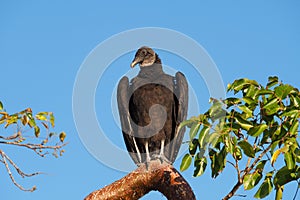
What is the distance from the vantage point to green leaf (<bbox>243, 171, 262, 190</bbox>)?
3338 mm

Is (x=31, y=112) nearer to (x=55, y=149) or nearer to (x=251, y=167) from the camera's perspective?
(x=55, y=149)

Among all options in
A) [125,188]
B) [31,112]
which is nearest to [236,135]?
[125,188]

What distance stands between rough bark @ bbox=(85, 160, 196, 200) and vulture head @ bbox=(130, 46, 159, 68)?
1757 mm

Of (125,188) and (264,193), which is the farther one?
(125,188)

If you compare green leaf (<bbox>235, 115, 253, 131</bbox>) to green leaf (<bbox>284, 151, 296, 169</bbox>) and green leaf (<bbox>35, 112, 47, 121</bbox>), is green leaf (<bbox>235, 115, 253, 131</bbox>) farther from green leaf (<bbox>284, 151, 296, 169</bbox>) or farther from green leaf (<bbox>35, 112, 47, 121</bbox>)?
green leaf (<bbox>35, 112, 47, 121</bbox>)

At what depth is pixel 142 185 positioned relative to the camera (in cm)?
407

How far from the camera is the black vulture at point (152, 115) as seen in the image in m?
5.14

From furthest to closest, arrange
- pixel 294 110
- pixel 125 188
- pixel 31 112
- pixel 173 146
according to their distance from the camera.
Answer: pixel 173 146 < pixel 125 188 < pixel 31 112 < pixel 294 110

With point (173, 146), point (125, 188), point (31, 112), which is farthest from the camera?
point (173, 146)

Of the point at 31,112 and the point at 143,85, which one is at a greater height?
the point at 143,85

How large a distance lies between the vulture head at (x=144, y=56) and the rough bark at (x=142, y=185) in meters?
1.76

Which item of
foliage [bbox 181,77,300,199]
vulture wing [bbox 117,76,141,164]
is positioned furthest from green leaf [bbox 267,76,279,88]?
vulture wing [bbox 117,76,141,164]

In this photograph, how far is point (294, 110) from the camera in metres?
3.22

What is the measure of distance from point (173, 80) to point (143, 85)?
0.31m
